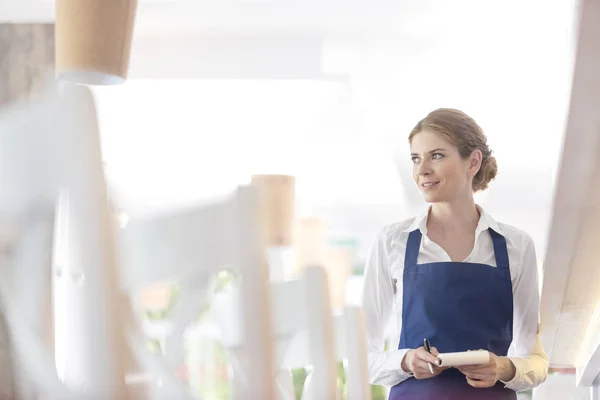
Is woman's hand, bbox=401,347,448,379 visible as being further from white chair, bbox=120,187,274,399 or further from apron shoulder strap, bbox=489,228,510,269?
white chair, bbox=120,187,274,399

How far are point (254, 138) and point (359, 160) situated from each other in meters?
0.59

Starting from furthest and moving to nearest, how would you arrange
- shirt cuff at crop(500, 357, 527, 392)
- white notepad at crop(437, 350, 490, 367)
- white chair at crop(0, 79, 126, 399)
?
1. shirt cuff at crop(500, 357, 527, 392)
2. white notepad at crop(437, 350, 490, 367)
3. white chair at crop(0, 79, 126, 399)

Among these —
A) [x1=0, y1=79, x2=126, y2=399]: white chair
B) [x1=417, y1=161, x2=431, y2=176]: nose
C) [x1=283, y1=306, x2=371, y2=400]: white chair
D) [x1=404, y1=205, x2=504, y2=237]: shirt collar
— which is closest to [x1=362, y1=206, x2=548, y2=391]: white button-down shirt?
[x1=404, y1=205, x2=504, y2=237]: shirt collar

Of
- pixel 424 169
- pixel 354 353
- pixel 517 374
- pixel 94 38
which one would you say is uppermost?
pixel 94 38

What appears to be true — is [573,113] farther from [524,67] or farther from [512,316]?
[524,67]

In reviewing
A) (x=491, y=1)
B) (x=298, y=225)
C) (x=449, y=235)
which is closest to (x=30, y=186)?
(x=449, y=235)

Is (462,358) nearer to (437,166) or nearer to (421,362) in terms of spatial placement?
(421,362)

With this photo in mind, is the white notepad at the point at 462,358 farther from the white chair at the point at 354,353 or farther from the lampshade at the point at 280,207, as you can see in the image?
the lampshade at the point at 280,207

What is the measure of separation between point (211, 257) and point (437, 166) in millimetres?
1024

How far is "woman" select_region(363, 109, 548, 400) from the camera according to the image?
1540 mm

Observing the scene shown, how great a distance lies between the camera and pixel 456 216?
64.5 inches

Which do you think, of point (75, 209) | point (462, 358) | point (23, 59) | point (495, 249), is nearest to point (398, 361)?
point (462, 358)

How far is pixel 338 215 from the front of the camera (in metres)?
4.86

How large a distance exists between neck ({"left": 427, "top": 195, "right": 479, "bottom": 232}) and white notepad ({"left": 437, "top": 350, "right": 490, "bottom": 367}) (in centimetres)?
32
